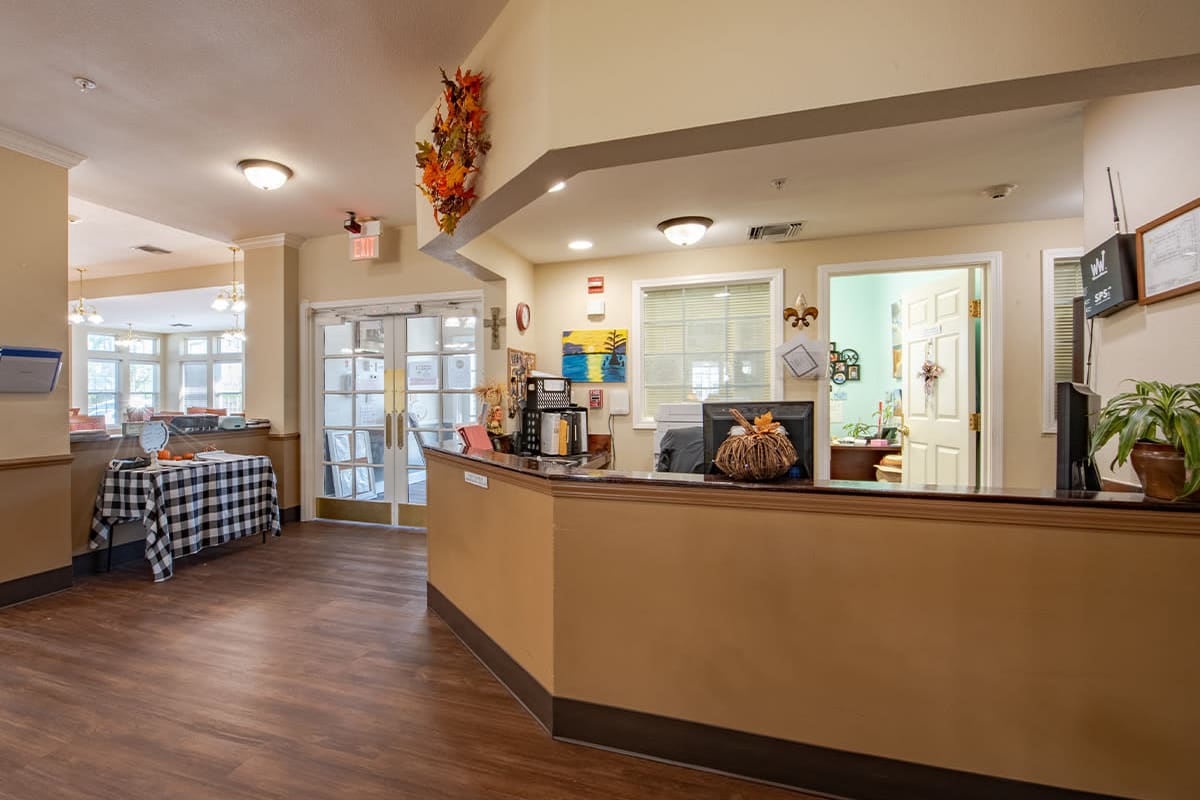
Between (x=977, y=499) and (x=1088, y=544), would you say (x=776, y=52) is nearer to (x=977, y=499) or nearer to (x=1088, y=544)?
(x=977, y=499)

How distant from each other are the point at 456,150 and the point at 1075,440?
2589mm

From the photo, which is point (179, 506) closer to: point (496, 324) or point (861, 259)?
point (496, 324)

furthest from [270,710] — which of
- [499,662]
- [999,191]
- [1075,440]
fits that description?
[999,191]

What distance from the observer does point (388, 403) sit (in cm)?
492

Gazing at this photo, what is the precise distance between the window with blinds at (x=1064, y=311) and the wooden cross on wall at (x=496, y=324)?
4.04 meters

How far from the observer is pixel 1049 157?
265 centimetres

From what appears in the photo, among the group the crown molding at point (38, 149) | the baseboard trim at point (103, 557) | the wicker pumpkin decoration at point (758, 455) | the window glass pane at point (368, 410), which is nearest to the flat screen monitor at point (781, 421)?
the wicker pumpkin decoration at point (758, 455)

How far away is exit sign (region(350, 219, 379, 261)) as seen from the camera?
4.49 m

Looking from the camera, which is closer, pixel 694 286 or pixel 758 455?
pixel 758 455

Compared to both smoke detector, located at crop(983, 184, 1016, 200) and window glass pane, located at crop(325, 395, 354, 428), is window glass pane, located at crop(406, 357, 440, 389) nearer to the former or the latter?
window glass pane, located at crop(325, 395, 354, 428)

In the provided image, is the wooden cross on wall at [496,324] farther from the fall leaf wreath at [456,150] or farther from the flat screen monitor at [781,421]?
the flat screen monitor at [781,421]

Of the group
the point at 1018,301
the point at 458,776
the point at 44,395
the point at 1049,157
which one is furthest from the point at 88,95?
the point at 1018,301

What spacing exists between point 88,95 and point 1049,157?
4967 millimetres

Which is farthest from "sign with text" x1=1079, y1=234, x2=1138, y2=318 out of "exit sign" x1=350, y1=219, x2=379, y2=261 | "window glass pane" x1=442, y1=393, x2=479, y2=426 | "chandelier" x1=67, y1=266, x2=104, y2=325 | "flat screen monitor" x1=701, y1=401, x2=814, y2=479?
"chandelier" x1=67, y1=266, x2=104, y2=325
